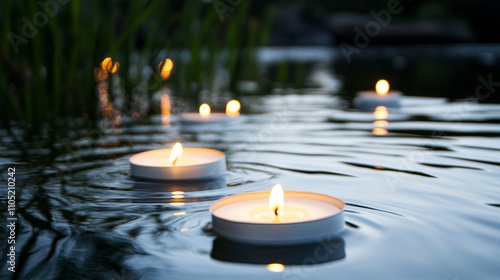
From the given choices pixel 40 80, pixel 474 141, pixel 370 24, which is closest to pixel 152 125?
pixel 40 80

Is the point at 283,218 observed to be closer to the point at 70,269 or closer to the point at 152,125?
the point at 70,269

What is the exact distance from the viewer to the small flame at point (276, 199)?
1.20m

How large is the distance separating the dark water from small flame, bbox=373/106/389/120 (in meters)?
0.26

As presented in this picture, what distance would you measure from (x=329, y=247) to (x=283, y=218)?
0.43 feet

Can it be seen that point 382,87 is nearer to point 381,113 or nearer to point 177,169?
point 381,113

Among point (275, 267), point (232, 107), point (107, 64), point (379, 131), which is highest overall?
point (107, 64)

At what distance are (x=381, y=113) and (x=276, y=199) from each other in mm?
2326

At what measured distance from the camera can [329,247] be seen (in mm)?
1168

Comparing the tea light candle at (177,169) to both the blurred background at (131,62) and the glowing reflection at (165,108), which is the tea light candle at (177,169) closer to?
the blurred background at (131,62)

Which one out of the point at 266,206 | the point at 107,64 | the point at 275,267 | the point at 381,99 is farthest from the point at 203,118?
the point at 275,267

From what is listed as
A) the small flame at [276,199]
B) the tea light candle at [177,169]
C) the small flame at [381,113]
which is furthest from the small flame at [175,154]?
the small flame at [381,113]

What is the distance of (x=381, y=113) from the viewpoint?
11.2ft

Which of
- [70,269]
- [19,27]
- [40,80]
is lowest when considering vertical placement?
[70,269]

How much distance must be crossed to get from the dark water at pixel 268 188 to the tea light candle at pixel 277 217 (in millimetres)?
25
